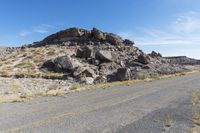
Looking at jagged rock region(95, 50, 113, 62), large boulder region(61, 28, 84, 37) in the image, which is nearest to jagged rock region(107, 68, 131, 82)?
jagged rock region(95, 50, 113, 62)

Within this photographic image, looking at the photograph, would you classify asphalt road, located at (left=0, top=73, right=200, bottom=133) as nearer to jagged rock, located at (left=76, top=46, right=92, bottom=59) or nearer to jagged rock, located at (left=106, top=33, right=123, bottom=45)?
jagged rock, located at (left=76, top=46, right=92, bottom=59)

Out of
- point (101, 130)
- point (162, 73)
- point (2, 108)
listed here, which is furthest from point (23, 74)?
point (101, 130)

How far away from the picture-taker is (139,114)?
48.2ft

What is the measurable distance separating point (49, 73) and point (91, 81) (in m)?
11.9

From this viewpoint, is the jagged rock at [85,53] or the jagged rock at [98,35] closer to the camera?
the jagged rock at [85,53]

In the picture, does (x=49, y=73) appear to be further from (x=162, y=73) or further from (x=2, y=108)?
(x=2, y=108)

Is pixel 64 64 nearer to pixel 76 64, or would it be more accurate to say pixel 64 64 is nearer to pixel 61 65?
pixel 61 65

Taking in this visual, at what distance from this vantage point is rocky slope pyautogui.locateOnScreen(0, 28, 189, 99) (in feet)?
132

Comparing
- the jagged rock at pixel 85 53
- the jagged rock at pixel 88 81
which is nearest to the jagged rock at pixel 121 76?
the jagged rock at pixel 88 81

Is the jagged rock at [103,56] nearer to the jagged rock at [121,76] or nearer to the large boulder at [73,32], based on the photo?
the jagged rock at [121,76]

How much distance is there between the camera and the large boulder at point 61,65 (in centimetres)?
4884

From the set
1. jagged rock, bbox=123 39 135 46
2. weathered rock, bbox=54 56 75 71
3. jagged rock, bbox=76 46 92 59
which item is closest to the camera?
weathered rock, bbox=54 56 75 71

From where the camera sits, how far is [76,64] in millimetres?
50688

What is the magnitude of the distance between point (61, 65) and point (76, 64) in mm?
2443
